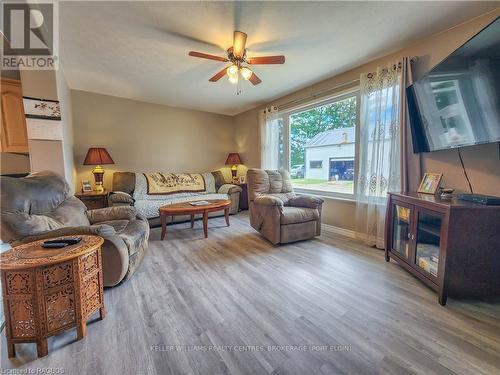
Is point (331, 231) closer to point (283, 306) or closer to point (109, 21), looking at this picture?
point (283, 306)

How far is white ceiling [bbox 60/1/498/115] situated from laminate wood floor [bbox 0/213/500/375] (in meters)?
2.36

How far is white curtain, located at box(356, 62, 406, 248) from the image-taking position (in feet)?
7.90

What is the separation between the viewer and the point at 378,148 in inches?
102

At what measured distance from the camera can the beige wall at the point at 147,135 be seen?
366 centimetres

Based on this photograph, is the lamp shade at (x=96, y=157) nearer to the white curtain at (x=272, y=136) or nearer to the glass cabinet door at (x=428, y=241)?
the white curtain at (x=272, y=136)

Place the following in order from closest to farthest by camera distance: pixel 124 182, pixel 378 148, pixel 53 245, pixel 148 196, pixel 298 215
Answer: pixel 53 245
pixel 378 148
pixel 298 215
pixel 124 182
pixel 148 196

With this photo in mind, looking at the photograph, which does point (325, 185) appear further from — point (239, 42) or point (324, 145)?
point (239, 42)

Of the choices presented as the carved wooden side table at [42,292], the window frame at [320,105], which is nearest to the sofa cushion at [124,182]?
the carved wooden side table at [42,292]

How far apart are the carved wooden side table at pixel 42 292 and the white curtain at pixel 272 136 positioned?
11.2ft

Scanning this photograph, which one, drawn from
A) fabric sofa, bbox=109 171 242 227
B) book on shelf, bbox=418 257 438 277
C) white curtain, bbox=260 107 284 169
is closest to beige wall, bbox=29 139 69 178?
fabric sofa, bbox=109 171 242 227

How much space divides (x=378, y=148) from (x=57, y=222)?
11.2 ft

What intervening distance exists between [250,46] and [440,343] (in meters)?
2.92

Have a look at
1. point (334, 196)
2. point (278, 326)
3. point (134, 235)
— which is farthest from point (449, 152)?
point (134, 235)

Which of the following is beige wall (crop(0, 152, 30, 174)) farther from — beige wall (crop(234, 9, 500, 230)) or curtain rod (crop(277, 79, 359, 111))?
beige wall (crop(234, 9, 500, 230))
